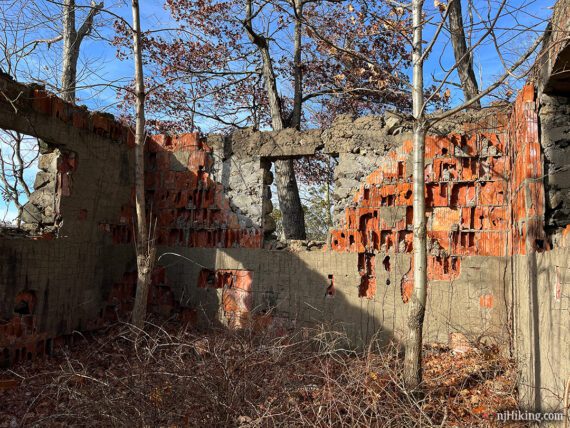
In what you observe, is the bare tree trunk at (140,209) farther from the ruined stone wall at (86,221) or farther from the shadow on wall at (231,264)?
the shadow on wall at (231,264)

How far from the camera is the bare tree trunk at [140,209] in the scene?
656 cm

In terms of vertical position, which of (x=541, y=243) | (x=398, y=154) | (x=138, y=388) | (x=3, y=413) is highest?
(x=398, y=154)

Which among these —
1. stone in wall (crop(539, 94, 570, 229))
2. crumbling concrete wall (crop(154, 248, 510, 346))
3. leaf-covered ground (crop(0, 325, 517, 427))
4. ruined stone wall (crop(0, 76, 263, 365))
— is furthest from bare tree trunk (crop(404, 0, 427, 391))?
ruined stone wall (crop(0, 76, 263, 365))

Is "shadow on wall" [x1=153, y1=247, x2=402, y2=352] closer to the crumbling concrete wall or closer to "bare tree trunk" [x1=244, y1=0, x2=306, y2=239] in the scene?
the crumbling concrete wall

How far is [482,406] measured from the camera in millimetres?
4586

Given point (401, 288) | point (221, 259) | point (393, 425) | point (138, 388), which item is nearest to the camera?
point (393, 425)

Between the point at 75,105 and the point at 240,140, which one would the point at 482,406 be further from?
the point at 75,105

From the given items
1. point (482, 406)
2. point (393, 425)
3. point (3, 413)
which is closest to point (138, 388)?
point (3, 413)

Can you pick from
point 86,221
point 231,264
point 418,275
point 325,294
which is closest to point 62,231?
point 86,221

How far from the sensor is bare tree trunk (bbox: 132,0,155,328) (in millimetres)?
6562

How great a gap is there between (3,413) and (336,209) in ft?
15.3

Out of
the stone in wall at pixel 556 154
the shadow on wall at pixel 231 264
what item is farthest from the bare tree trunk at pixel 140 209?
the stone in wall at pixel 556 154

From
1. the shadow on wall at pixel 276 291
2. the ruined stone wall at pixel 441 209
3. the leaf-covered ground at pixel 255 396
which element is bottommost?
the leaf-covered ground at pixel 255 396

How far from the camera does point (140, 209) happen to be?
672 centimetres
